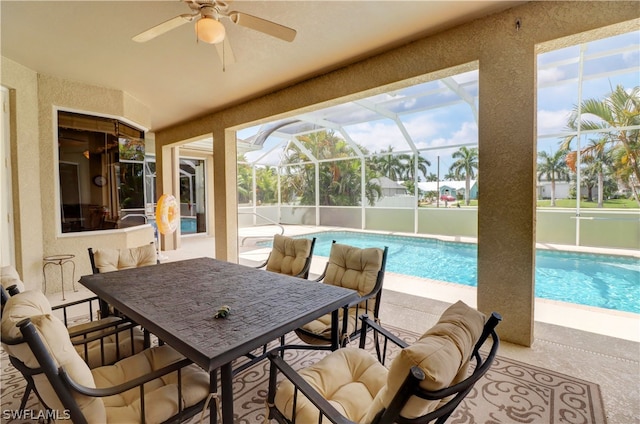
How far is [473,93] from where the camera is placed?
6727 millimetres

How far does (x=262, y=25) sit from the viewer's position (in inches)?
Result: 83.9

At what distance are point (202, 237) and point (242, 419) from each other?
335 inches

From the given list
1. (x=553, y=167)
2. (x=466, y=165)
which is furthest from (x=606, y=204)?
(x=466, y=165)

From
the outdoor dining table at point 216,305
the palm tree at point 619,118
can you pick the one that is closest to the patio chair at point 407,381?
the outdoor dining table at point 216,305

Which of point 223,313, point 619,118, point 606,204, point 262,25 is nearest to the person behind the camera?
point 223,313

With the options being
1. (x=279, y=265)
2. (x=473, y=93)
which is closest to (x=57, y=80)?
(x=279, y=265)

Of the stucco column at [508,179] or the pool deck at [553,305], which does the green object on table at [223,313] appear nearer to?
the stucco column at [508,179]

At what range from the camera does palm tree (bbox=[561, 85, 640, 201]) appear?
602cm

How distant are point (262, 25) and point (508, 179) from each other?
2441mm

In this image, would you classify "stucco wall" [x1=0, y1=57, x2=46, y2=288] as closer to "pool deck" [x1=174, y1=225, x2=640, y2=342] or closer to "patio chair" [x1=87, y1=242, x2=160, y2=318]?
"patio chair" [x1=87, y1=242, x2=160, y2=318]

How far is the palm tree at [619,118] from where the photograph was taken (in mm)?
6023

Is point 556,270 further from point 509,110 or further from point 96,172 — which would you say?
point 96,172

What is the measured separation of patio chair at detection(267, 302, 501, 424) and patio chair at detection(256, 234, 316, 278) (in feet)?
4.26

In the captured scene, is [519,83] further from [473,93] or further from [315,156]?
[315,156]
